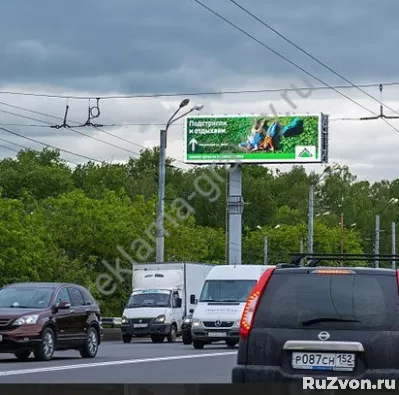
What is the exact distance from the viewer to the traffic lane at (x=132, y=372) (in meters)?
19.6

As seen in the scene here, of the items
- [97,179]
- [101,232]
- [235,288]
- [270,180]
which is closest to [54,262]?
[101,232]

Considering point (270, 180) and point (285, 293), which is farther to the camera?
point (270, 180)

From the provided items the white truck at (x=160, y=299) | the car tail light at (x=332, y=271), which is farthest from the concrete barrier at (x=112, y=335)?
the car tail light at (x=332, y=271)

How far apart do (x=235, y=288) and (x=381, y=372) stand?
83.1 feet

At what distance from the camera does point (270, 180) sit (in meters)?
143

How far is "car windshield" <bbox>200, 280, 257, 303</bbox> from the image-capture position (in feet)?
119

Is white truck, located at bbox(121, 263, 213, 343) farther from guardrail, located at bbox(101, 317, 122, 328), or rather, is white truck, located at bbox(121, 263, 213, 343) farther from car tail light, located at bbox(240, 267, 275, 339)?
car tail light, located at bbox(240, 267, 275, 339)

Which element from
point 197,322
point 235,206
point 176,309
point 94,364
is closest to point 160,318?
point 176,309

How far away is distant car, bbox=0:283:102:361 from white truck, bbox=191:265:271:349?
262 inches

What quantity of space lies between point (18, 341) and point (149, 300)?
2174 cm

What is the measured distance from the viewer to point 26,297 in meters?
27.0

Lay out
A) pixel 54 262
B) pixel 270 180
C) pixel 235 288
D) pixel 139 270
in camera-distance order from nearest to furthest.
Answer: pixel 235 288, pixel 139 270, pixel 54 262, pixel 270 180

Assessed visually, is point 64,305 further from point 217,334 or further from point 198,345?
point 198,345

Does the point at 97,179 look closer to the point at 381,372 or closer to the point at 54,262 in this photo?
the point at 54,262
